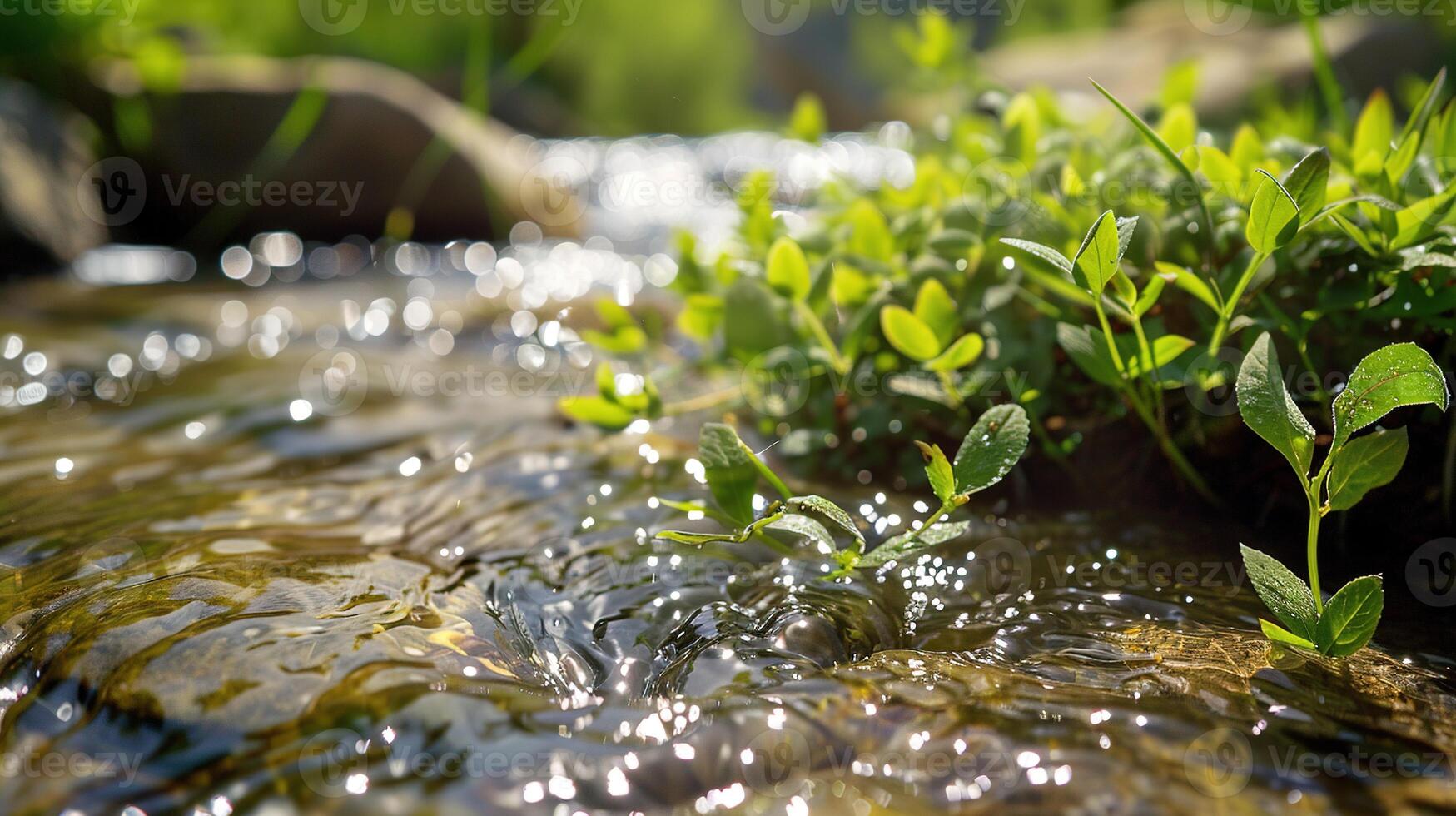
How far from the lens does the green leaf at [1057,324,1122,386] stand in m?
1.39

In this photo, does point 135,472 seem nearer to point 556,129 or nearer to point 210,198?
point 210,198

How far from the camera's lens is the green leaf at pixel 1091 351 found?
1.39 meters

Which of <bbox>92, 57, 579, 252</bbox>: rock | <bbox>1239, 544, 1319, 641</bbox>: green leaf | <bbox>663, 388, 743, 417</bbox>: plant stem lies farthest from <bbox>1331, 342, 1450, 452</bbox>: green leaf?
<bbox>92, 57, 579, 252</bbox>: rock

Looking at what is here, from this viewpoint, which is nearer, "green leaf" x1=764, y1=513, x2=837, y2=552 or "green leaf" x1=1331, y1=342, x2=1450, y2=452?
"green leaf" x1=1331, y1=342, x2=1450, y2=452

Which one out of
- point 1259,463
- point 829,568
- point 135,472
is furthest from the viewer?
point 135,472

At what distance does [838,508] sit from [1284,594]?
0.54 metres

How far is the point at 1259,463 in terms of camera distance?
1.64 metres

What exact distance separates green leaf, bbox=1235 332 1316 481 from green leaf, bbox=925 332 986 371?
394 mm

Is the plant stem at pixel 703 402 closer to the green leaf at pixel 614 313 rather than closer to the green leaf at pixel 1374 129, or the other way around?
the green leaf at pixel 614 313

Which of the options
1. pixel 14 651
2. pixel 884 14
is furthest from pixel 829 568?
pixel 884 14

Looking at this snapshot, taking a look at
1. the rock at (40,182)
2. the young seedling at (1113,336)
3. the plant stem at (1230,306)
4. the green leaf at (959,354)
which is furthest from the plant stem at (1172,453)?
the rock at (40,182)

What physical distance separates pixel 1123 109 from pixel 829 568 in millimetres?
794

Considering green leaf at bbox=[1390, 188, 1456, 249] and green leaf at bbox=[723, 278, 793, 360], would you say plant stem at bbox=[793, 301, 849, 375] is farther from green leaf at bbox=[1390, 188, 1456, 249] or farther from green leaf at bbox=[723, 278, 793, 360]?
green leaf at bbox=[1390, 188, 1456, 249]

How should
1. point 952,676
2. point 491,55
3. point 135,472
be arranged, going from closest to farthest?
point 952,676
point 135,472
point 491,55
